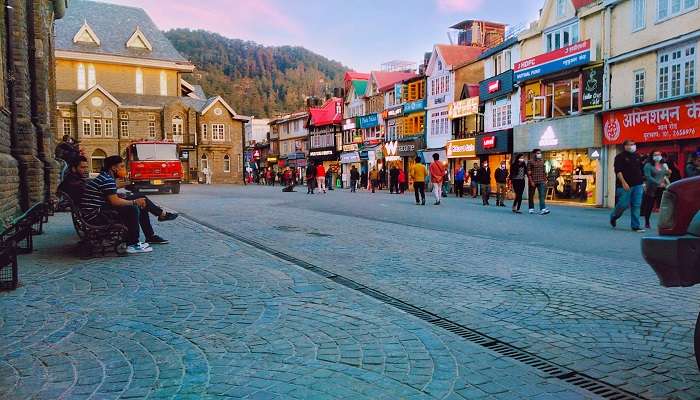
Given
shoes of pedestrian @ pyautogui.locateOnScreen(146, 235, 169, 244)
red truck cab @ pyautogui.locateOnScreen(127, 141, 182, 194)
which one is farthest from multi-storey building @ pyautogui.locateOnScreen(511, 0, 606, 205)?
red truck cab @ pyautogui.locateOnScreen(127, 141, 182, 194)

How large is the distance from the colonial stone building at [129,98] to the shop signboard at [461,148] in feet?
118

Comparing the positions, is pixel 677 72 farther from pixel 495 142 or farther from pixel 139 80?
pixel 139 80

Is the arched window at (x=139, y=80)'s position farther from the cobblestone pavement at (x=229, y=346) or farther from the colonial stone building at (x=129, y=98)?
the cobblestone pavement at (x=229, y=346)

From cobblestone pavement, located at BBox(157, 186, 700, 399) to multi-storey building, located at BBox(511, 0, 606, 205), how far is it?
14.1 m

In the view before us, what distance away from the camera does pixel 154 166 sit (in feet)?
102

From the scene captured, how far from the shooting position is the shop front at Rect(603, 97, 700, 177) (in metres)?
19.8

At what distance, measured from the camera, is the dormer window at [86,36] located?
61.4 m

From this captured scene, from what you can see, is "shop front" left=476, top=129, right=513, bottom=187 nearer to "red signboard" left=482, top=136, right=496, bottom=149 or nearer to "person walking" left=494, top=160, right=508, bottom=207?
"red signboard" left=482, top=136, right=496, bottom=149

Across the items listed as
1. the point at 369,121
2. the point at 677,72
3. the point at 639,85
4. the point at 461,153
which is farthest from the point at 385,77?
the point at 677,72

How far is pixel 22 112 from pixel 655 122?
21528mm

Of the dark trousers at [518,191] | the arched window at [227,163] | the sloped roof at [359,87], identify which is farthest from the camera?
the arched window at [227,163]

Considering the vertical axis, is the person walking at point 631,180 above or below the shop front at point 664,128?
below

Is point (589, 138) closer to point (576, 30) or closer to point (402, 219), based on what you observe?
point (576, 30)

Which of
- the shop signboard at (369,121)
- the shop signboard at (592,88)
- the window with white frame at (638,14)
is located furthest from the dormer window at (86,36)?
the window with white frame at (638,14)
